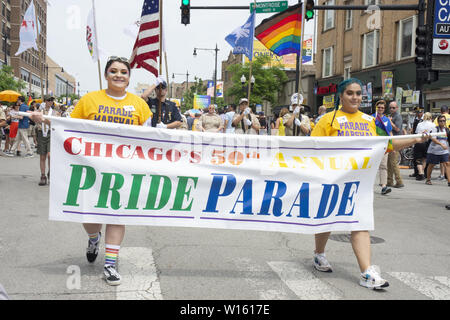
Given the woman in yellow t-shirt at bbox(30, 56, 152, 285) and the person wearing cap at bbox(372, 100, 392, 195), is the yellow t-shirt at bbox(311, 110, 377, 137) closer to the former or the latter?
the woman in yellow t-shirt at bbox(30, 56, 152, 285)

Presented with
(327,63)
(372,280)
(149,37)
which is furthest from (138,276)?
(327,63)

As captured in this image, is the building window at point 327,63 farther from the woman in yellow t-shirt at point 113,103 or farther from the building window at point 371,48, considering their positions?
the woman in yellow t-shirt at point 113,103

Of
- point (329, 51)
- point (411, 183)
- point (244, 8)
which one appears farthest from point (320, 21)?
point (411, 183)

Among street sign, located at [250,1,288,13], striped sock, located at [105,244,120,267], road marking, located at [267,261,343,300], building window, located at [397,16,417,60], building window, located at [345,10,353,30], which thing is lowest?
road marking, located at [267,261,343,300]

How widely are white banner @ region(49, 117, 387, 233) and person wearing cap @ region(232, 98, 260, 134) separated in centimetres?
868

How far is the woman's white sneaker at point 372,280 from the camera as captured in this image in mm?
4129

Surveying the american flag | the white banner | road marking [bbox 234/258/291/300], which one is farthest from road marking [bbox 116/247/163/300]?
the american flag

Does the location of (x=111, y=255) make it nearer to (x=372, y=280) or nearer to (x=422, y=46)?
(x=372, y=280)

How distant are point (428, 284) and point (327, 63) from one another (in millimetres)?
32807

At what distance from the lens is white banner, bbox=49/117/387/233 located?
14.0 feet

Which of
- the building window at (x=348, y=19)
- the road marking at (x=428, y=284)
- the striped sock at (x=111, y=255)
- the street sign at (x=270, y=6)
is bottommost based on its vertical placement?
the road marking at (x=428, y=284)

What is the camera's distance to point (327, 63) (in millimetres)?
35688

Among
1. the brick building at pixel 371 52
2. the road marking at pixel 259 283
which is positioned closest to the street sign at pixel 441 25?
the brick building at pixel 371 52

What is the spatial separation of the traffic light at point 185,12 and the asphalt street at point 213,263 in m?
10.9
